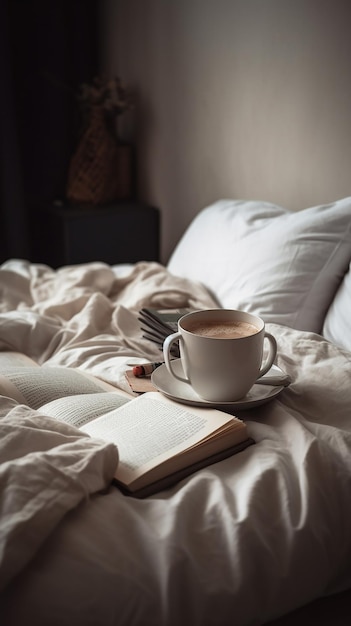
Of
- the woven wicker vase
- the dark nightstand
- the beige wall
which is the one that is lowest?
the dark nightstand

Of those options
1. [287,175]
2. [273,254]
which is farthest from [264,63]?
[273,254]

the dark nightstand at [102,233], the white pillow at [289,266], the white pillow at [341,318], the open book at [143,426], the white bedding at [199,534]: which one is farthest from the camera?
the dark nightstand at [102,233]

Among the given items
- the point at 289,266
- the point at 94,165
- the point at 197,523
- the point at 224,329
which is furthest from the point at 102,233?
the point at 197,523

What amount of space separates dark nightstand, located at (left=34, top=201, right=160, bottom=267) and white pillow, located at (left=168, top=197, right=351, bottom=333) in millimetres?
1096

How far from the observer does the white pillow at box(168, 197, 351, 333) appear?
1.32 metres

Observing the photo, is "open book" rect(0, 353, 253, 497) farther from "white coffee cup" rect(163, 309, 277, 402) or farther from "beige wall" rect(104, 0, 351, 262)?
"beige wall" rect(104, 0, 351, 262)

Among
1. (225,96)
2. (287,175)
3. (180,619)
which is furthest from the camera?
(225,96)

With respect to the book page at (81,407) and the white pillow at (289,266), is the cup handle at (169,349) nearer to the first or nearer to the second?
the book page at (81,407)

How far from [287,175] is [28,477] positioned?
53.6 inches

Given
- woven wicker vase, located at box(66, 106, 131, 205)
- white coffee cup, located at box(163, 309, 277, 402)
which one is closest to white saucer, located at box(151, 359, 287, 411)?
white coffee cup, located at box(163, 309, 277, 402)

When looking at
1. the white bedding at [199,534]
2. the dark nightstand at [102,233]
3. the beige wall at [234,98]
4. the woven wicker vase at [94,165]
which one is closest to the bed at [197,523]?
the white bedding at [199,534]

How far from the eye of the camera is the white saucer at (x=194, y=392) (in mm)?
901

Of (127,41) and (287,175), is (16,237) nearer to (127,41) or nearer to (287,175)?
(127,41)

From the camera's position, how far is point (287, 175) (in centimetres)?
181
